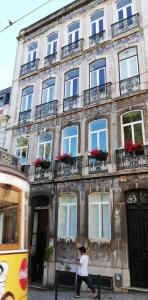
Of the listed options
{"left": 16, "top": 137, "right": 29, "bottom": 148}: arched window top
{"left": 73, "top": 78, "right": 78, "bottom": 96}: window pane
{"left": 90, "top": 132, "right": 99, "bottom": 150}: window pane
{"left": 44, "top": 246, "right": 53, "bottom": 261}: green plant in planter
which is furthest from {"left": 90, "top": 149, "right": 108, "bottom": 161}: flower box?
{"left": 16, "top": 137, "right": 29, "bottom": 148}: arched window top

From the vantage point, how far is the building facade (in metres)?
10.2

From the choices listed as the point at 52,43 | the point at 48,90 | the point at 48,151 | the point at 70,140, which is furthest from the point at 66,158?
the point at 52,43

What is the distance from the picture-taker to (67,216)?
11.8 metres

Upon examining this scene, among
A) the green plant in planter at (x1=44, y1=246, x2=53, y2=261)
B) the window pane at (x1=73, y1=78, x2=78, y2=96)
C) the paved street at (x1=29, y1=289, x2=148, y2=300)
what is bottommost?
the paved street at (x1=29, y1=289, x2=148, y2=300)

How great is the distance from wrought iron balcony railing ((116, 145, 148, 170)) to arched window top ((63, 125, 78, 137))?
292 cm

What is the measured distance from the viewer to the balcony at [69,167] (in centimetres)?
1206

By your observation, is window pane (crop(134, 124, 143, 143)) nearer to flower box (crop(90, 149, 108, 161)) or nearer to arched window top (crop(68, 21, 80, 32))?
flower box (crop(90, 149, 108, 161))

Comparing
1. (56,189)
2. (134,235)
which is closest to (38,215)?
(56,189)

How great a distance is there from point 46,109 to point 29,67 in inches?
160

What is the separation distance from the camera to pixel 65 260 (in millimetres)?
11016

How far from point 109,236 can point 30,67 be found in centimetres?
1187

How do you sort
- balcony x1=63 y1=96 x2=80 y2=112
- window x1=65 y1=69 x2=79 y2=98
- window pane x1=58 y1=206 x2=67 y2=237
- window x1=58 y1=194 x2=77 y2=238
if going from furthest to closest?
window x1=65 y1=69 x2=79 y2=98 < balcony x1=63 y1=96 x2=80 y2=112 < window pane x1=58 y1=206 x2=67 y2=237 < window x1=58 y1=194 x2=77 y2=238

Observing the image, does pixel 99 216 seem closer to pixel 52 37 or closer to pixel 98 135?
pixel 98 135

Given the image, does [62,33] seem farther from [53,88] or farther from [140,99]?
[140,99]
